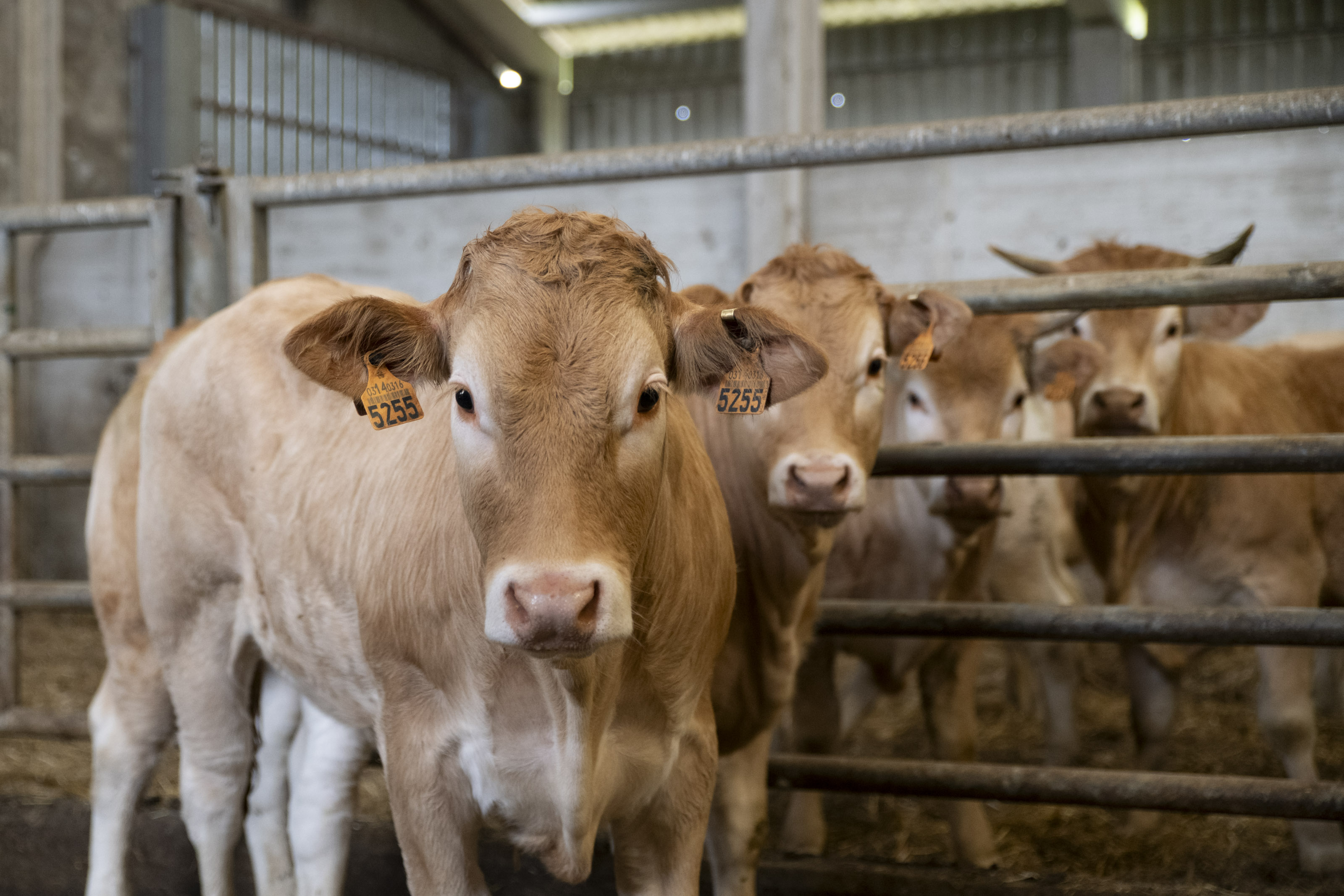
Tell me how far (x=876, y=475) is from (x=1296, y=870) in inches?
69.9

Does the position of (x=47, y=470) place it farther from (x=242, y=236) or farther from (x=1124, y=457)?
(x=1124, y=457)

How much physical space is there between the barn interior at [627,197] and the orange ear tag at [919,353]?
0.53m

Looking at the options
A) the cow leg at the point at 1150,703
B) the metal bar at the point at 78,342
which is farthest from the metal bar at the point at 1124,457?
the metal bar at the point at 78,342

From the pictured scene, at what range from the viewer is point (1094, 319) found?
12.6 ft

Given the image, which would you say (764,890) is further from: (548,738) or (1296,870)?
(1296,870)

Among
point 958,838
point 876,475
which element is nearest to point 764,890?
point 958,838

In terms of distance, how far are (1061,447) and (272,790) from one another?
228 centimetres

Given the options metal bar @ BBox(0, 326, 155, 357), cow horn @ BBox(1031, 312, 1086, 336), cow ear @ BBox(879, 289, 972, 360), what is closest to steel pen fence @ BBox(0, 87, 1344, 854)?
cow ear @ BBox(879, 289, 972, 360)

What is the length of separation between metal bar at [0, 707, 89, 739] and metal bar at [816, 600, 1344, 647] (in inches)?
93.5

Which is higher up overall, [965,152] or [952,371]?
[965,152]

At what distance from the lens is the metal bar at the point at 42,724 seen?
3719mm

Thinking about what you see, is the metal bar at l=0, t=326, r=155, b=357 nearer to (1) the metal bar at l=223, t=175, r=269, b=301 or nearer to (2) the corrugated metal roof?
(1) the metal bar at l=223, t=175, r=269, b=301

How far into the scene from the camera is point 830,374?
2766mm

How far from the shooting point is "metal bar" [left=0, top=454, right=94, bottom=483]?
3656mm
